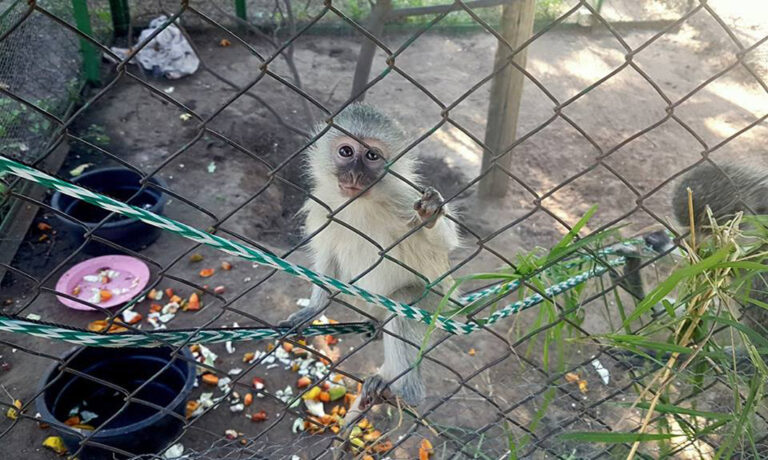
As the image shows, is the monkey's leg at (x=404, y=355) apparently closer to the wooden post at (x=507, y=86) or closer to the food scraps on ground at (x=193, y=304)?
the food scraps on ground at (x=193, y=304)

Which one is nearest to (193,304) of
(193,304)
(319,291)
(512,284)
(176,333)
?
(193,304)

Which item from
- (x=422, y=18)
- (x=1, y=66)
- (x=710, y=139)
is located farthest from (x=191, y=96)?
A: (x=710, y=139)

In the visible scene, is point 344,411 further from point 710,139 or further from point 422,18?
point 422,18

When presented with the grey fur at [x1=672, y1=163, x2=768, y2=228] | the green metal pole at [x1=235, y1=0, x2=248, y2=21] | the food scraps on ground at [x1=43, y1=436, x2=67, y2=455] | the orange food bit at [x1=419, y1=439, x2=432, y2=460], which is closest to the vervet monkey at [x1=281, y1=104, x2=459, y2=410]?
the orange food bit at [x1=419, y1=439, x2=432, y2=460]

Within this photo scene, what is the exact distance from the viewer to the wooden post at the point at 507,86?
5234mm

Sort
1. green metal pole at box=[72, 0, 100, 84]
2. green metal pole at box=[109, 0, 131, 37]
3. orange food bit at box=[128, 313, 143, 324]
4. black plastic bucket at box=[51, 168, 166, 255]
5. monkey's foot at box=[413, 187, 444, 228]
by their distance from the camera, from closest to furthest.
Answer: monkey's foot at box=[413, 187, 444, 228]
orange food bit at box=[128, 313, 143, 324]
black plastic bucket at box=[51, 168, 166, 255]
green metal pole at box=[72, 0, 100, 84]
green metal pole at box=[109, 0, 131, 37]

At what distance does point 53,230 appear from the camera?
5375mm

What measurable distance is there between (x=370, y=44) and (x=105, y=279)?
116 inches

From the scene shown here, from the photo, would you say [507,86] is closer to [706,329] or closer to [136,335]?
[706,329]

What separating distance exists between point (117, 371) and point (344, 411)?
1.45 metres

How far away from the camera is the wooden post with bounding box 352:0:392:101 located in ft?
15.8

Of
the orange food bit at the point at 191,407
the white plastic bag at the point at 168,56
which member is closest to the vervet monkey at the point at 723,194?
the orange food bit at the point at 191,407

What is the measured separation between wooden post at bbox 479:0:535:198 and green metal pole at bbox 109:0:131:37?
5270 mm

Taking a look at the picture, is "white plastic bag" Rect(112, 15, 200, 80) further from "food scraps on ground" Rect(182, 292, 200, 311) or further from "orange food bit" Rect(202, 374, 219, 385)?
"orange food bit" Rect(202, 374, 219, 385)
